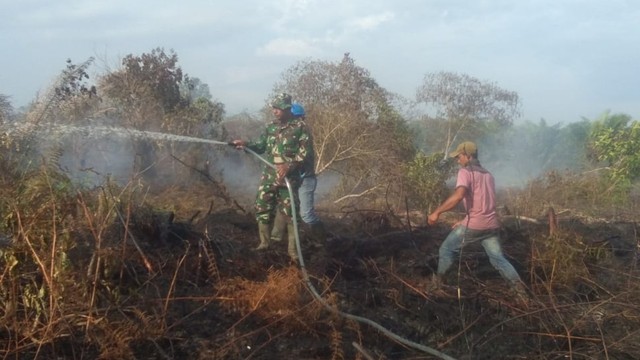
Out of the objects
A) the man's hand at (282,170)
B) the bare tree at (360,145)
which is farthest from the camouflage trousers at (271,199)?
the bare tree at (360,145)

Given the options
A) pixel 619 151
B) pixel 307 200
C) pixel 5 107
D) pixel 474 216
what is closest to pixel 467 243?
pixel 474 216

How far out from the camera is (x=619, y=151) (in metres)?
15.4

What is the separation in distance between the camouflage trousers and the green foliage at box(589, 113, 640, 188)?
10555 millimetres

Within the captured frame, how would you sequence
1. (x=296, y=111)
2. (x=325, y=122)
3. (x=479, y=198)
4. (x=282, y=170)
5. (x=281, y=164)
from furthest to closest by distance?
(x=325, y=122)
(x=296, y=111)
(x=281, y=164)
(x=282, y=170)
(x=479, y=198)

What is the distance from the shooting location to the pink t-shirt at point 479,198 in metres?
5.99

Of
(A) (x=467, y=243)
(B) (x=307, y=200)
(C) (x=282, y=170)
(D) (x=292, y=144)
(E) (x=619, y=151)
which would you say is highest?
(D) (x=292, y=144)

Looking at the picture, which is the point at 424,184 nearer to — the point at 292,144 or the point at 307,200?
the point at 307,200

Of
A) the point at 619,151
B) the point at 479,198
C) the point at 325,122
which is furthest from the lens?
the point at 619,151

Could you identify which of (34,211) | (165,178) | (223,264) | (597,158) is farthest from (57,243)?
(597,158)

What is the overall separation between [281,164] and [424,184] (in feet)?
20.0

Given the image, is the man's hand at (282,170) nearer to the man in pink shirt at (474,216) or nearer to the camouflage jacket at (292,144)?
the camouflage jacket at (292,144)

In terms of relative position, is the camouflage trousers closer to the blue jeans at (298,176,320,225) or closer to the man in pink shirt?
the blue jeans at (298,176,320,225)

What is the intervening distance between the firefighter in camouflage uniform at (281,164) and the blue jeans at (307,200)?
0.20 ft

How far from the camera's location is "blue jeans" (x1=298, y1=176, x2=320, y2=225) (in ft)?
22.4
